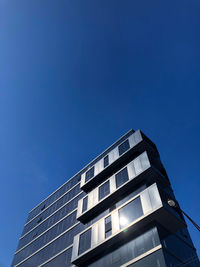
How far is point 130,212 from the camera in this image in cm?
2533

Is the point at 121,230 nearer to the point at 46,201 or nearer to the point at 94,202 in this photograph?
the point at 94,202

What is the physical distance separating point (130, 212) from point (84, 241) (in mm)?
7801

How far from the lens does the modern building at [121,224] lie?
22375 millimetres

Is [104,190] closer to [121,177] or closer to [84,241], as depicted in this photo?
Result: [121,177]

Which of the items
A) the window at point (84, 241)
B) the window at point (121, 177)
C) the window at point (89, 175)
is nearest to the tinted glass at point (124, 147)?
the window at point (121, 177)

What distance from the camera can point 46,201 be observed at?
184 ft

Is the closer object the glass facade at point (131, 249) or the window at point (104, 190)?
the glass facade at point (131, 249)

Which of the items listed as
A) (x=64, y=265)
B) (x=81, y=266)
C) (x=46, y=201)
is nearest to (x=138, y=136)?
→ (x=81, y=266)

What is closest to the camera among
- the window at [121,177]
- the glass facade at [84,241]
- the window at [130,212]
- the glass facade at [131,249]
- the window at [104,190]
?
the glass facade at [131,249]

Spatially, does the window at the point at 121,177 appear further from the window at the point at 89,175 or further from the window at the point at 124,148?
the window at the point at 89,175

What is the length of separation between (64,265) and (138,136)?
22.2 m

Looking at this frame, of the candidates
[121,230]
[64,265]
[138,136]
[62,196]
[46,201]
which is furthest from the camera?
[46,201]

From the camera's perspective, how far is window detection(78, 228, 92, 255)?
27.4m

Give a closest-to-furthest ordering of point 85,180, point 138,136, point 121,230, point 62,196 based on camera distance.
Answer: point 121,230, point 138,136, point 85,180, point 62,196
